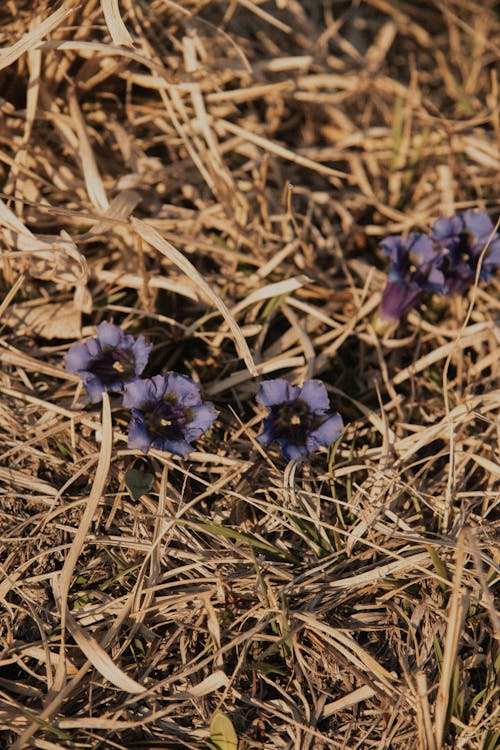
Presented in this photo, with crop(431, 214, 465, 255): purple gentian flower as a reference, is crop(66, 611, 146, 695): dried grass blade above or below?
below

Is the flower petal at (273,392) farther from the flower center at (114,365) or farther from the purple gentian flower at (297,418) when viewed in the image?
the flower center at (114,365)

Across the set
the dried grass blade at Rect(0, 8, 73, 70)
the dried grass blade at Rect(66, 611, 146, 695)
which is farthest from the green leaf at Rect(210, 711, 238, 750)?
the dried grass blade at Rect(0, 8, 73, 70)

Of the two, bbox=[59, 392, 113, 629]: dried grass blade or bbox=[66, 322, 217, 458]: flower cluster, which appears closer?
bbox=[59, 392, 113, 629]: dried grass blade

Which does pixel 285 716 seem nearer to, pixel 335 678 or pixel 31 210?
pixel 335 678

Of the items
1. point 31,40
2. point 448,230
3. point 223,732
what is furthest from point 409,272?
point 223,732

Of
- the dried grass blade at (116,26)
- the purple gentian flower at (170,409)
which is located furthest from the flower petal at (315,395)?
the dried grass blade at (116,26)

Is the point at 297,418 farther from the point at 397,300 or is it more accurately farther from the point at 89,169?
the point at 89,169

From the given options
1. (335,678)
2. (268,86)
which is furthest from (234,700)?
(268,86)

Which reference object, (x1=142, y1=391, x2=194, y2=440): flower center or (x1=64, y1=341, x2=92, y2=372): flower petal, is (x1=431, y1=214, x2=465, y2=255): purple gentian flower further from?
(x1=64, y1=341, x2=92, y2=372): flower petal
